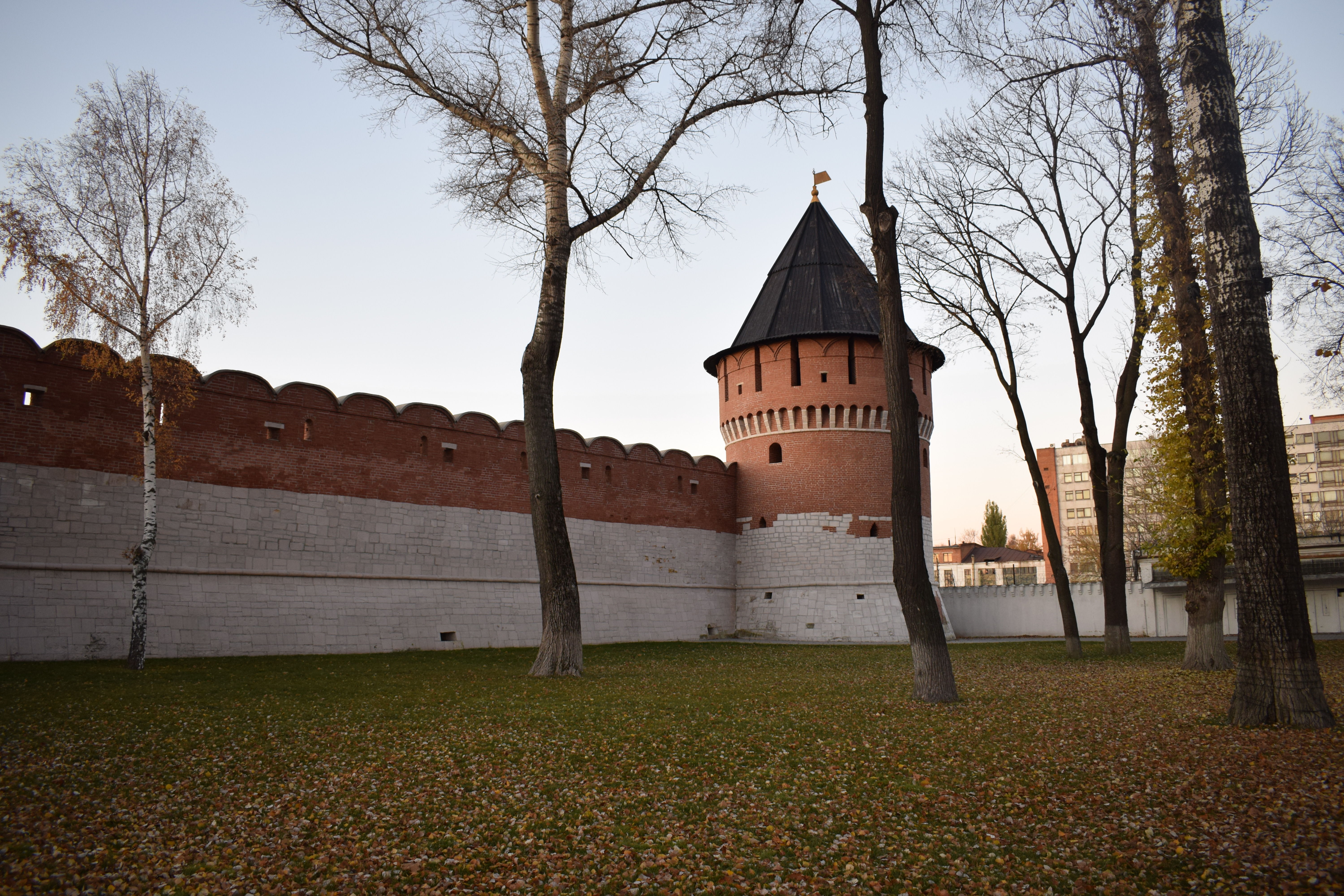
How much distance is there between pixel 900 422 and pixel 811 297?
50.9ft

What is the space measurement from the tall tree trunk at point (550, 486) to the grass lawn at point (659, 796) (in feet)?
8.26

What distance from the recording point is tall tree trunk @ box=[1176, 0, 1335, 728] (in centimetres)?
600

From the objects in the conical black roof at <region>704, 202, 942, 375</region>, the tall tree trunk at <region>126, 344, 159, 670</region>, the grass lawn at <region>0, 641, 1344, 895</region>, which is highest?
the conical black roof at <region>704, 202, 942, 375</region>

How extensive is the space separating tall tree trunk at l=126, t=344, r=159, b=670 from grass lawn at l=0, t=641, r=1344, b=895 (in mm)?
2432

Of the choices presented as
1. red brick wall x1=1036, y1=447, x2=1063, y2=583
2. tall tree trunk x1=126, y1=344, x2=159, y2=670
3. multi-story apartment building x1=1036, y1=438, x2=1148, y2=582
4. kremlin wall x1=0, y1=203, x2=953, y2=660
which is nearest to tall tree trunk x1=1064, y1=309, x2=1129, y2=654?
kremlin wall x1=0, y1=203, x2=953, y2=660

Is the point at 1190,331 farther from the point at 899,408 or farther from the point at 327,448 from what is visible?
the point at 327,448

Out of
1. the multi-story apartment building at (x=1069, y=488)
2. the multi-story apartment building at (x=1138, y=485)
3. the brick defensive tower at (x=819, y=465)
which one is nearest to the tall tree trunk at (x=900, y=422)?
the brick defensive tower at (x=819, y=465)

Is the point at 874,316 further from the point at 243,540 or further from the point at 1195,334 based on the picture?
the point at 243,540

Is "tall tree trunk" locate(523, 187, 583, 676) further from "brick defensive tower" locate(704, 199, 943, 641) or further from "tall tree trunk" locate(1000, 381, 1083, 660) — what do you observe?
"brick defensive tower" locate(704, 199, 943, 641)

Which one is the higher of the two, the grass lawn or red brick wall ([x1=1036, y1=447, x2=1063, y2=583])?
red brick wall ([x1=1036, y1=447, x2=1063, y2=583])

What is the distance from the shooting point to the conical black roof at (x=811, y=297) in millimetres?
22844

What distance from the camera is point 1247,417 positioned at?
614 centimetres

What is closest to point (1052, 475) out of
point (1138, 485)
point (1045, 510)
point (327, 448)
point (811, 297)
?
point (1138, 485)

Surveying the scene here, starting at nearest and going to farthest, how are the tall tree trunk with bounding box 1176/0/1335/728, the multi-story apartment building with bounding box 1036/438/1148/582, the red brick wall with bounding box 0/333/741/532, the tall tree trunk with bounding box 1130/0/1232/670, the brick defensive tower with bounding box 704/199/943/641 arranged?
1. the tall tree trunk with bounding box 1176/0/1335/728
2. the tall tree trunk with bounding box 1130/0/1232/670
3. the red brick wall with bounding box 0/333/741/532
4. the brick defensive tower with bounding box 704/199/943/641
5. the multi-story apartment building with bounding box 1036/438/1148/582
